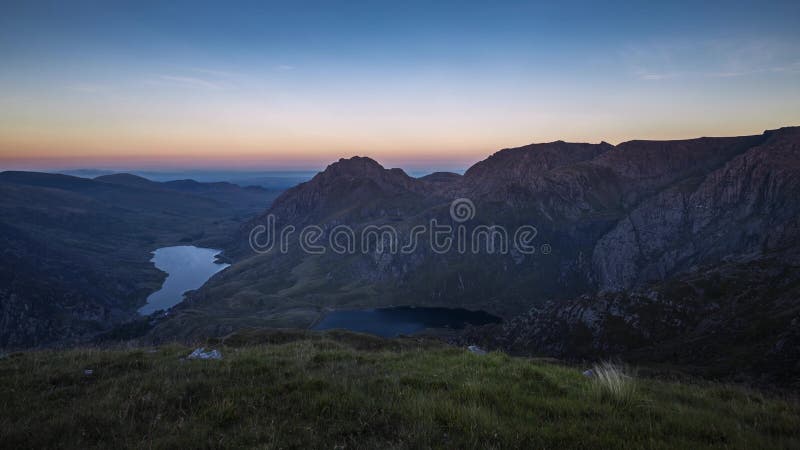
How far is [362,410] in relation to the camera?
326 inches

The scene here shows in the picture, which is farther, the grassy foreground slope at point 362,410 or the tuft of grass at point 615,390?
the tuft of grass at point 615,390

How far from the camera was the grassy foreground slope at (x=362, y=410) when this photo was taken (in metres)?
7.12

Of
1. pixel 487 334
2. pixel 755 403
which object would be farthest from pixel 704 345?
pixel 755 403

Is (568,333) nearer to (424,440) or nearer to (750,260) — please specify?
(750,260)

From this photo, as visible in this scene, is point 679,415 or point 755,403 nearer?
point 679,415

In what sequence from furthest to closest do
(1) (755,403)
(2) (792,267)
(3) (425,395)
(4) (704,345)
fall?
(2) (792,267) → (4) (704,345) → (1) (755,403) → (3) (425,395)

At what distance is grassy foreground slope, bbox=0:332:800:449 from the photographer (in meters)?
7.12

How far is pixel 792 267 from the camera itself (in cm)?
13138

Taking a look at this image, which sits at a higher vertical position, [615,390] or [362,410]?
[362,410]

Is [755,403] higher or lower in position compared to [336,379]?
lower

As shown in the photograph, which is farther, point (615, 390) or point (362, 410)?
point (615, 390)

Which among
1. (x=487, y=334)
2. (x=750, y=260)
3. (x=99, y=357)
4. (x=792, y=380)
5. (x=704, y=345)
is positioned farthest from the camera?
(x=487, y=334)

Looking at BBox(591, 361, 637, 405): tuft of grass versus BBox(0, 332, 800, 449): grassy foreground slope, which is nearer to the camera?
BBox(0, 332, 800, 449): grassy foreground slope

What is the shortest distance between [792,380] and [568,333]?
273ft
